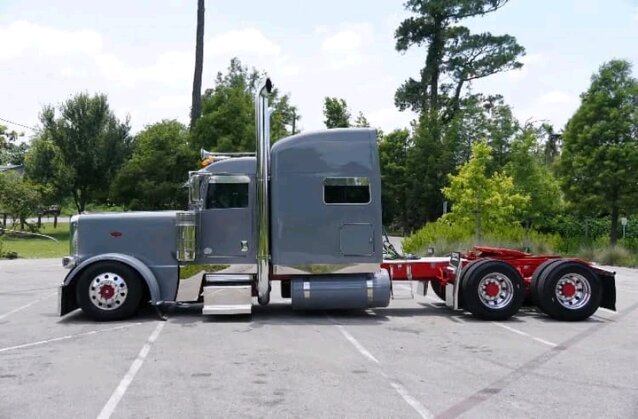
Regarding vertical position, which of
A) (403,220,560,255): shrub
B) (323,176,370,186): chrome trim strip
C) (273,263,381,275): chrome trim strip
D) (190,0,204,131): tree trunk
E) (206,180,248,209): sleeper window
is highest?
(190,0,204,131): tree trunk

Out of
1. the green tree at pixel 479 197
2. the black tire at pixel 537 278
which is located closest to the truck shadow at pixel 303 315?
the black tire at pixel 537 278

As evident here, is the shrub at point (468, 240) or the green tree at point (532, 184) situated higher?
the green tree at point (532, 184)

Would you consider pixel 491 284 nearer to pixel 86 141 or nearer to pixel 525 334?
pixel 525 334

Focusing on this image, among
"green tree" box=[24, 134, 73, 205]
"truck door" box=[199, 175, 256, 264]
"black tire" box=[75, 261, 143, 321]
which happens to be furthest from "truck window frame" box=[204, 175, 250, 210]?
"green tree" box=[24, 134, 73, 205]

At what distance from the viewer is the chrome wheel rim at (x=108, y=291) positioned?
36.9 ft

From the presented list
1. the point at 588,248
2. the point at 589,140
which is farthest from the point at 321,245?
the point at 589,140

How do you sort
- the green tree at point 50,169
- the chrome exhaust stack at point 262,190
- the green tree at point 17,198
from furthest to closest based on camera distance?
1. the green tree at point 50,169
2. the green tree at point 17,198
3. the chrome exhaust stack at point 262,190

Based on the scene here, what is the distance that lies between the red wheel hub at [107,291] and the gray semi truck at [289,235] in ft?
1.50

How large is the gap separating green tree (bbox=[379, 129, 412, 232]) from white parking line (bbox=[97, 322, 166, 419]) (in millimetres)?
43137

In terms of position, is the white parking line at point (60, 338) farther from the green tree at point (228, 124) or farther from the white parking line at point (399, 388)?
the green tree at point (228, 124)

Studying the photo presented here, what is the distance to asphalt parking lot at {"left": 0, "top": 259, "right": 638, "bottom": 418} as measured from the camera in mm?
6336

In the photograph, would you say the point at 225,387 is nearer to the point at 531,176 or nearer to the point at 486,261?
the point at 486,261

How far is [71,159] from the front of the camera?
2021 inches

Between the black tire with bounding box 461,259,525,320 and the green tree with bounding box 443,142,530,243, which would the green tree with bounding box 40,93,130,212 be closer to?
the green tree with bounding box 443,142,530,243
